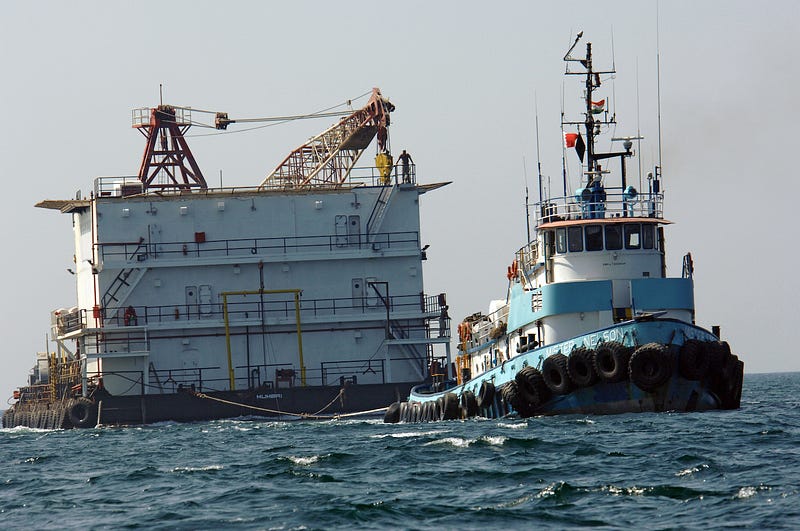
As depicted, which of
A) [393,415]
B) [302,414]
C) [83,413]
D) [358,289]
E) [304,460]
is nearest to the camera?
[304,460]

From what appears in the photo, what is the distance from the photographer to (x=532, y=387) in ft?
116

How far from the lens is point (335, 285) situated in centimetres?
5369

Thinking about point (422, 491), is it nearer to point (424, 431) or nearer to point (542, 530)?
point (542, 530)

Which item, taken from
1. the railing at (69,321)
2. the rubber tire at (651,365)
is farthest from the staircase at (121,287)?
the rubber tire at (651,365)

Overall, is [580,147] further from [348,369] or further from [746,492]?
[746,492]

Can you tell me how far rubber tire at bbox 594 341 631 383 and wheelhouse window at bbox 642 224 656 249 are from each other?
419cm

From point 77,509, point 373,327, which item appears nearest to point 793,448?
point 77,509

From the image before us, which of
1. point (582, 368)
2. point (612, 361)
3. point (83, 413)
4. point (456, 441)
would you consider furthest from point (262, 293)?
point (456, 441)

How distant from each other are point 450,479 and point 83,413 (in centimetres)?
2857

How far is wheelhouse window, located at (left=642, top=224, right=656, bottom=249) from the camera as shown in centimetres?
3697

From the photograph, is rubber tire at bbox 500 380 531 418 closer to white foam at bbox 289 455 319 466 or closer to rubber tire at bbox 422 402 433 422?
rubber tire at bbox 422 402 433 422

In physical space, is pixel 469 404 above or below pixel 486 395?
below

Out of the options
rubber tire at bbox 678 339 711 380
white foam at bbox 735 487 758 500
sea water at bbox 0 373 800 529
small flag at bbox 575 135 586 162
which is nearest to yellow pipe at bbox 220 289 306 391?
sea water at bbox 0 373 800 529

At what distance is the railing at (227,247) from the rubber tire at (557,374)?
19.4 metres
